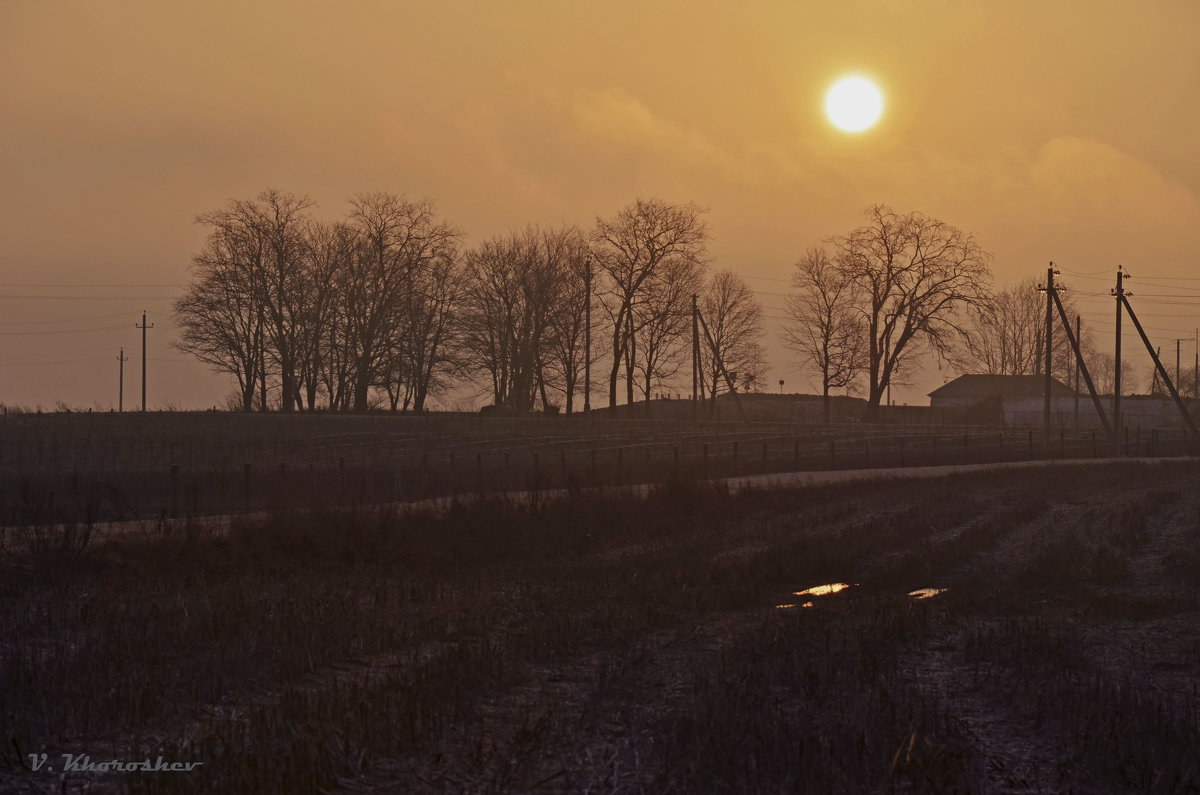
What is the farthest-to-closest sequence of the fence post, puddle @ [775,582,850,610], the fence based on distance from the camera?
the fence < the fence post < puddle @ [775,582,850,610]

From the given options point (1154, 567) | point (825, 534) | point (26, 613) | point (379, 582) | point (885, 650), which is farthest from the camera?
point (825, 534)

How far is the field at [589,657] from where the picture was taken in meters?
7.03

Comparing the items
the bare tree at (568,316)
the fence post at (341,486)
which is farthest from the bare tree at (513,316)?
the fence post at (341,486)

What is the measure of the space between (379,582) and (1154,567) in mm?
11164

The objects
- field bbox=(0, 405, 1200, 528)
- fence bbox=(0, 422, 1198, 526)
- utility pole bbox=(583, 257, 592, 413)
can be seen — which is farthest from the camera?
utility pole bbox=(583, 257, 592, 413)

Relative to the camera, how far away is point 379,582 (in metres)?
15.4

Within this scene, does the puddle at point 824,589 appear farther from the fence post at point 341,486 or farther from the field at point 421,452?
the fence post at point 341,486

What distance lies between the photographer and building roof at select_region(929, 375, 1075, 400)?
353 feet

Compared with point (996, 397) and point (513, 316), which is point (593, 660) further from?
point (996, 397)

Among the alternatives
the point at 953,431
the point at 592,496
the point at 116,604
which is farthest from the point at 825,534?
the point at 953,431

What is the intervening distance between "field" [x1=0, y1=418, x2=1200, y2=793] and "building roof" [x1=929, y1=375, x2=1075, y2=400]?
91399 millimetres

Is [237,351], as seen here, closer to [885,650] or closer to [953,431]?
[953,431]

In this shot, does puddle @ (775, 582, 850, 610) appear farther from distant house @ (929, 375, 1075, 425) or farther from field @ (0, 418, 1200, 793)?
distant house @ (929, 375, 1075, 425)

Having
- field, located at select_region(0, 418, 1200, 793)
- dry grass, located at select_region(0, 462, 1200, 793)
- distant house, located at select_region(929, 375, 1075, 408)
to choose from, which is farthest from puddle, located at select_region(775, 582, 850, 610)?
distant house, located at select_region(929, 375, 1075, 408)
